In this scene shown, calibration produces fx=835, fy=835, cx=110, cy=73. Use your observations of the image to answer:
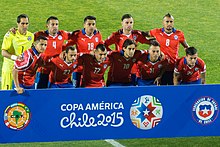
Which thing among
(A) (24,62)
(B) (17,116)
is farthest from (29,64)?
(B) (17,116)

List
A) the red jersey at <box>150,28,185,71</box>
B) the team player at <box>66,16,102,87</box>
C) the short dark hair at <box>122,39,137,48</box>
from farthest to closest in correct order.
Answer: the red jersey at <box>150,28,185,71</box>
the team player at <box>66,16,102,87</box>
the short dark hair at <box>122,39,137,48</box>

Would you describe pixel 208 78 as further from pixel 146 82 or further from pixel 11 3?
pixel 11 3

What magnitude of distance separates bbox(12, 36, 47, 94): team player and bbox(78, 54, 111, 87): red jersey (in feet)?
2.25

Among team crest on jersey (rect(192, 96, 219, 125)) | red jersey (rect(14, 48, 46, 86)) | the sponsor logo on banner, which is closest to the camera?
the sponsor logo on banner

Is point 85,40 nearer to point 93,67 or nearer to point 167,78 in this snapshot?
point 93,67

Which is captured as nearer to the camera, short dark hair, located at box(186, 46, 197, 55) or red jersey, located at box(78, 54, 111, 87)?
short dark hair, located at box(186, 46, 197, 55)

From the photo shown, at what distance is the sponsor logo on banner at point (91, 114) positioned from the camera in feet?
41.1

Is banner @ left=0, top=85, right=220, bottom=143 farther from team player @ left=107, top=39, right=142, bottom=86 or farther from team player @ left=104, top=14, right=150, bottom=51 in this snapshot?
team player @ left=104, top=14, right=150, bottom=51

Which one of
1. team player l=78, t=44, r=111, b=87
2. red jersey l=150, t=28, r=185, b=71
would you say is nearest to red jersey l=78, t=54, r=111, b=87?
team player l=78, t=44, r=111, b=87

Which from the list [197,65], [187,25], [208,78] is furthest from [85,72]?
[187,25]

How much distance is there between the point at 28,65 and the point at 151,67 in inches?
87.2

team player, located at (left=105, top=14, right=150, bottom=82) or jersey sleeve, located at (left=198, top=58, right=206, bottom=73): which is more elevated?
team player, located at (left=105, top=14, right=150, bottom=82)

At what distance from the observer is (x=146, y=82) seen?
14.6 m

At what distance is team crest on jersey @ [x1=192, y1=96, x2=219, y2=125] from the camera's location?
1291cm
